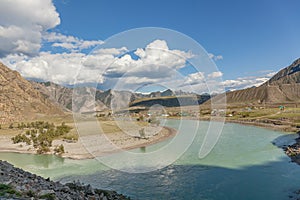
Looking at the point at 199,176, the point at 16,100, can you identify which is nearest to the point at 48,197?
the point at 199,176

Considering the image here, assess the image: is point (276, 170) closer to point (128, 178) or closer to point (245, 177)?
point (245, 177)

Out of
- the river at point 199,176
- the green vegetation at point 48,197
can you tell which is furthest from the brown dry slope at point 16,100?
the green vegetation at point 48,197

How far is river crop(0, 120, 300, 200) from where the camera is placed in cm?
2062

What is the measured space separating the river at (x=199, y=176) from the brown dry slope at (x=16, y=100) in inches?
3603

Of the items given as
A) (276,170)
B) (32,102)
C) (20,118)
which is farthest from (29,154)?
(32,102)

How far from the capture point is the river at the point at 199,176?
2062 centimetres

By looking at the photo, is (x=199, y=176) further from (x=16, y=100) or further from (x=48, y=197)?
(x=16, y=100)

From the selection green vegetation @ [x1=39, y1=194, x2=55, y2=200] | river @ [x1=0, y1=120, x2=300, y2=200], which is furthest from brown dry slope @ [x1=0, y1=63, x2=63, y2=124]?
green vegetation @ [x1=39, y1=194, x2=55, y2=200]

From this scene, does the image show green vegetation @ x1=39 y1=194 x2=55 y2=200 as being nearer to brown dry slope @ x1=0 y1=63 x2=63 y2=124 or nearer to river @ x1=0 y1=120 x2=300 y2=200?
river @ x1=0 y1=120 x2=300 y2=200

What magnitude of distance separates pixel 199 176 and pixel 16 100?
130472 millimetres

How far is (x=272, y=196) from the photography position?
1983 cm

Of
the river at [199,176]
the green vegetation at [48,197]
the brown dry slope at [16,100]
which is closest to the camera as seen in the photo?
the green vegetation at [48,197]

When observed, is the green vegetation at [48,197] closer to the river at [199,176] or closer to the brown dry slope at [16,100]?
the river at [199,176]

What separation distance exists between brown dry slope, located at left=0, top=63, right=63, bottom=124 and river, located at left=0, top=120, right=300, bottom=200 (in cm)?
9152
